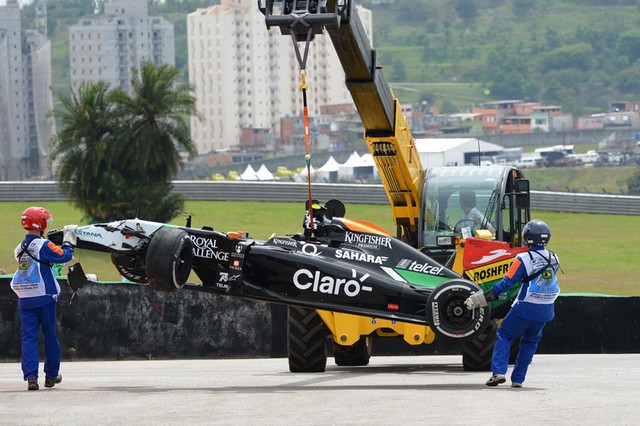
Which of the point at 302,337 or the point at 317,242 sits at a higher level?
the point at 317,242

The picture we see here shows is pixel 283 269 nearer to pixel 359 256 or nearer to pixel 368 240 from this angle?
pixel 359 256

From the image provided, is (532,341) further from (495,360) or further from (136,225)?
(136,225)

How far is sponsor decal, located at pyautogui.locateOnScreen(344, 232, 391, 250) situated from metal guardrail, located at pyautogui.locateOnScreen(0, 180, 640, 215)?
44.7m

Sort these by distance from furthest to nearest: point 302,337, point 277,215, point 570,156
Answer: point 570,156 < point 277,215 < point 302,337

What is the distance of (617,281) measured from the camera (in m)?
41.6

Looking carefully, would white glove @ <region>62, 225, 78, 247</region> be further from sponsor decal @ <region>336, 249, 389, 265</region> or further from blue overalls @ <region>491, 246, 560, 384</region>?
blue overalls @ <region>491, 246, 560, 384</region>

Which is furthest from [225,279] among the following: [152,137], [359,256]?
[152,137]

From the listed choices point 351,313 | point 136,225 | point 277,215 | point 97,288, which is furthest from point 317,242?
point 277,215

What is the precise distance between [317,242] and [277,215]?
145ft

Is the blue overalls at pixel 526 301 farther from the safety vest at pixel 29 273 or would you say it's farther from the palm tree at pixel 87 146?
the palm tree at pixel 87 146

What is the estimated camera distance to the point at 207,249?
14977 mm

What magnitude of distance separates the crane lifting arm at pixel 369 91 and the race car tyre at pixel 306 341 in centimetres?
302

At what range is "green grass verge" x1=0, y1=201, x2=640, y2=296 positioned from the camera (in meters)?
43.2

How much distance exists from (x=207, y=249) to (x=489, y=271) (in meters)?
3.51
